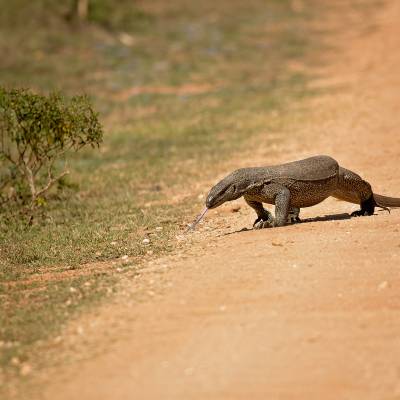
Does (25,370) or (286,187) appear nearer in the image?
(25,370)

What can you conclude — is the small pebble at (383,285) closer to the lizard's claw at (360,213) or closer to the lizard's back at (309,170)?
the lizard's back at (309,170)

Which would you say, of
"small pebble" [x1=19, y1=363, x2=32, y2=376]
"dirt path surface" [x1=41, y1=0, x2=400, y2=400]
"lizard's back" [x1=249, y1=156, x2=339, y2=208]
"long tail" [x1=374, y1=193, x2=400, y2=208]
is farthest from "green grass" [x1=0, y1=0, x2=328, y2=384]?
"long tail" [x1=374, y1=193, x2=400, y2=208]

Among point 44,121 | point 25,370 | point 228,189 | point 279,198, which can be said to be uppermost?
point 44,121

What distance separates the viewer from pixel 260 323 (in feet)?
18.4

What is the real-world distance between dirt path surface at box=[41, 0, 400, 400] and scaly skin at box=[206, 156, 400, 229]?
0.76 feet

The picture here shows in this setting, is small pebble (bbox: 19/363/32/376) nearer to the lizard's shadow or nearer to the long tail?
the lizard's shadow

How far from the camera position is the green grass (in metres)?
7.38

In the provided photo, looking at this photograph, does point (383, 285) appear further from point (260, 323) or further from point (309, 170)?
point (309, 170)

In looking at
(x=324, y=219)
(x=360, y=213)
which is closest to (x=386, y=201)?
(x=360, y=213)

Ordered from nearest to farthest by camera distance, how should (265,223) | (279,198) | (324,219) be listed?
1. (279,198)
2. (265,223)
3. (324,219)

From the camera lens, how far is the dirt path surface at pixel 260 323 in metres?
4.88

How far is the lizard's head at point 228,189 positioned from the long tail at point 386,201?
54.9 inches

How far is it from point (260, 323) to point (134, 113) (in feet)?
41.5

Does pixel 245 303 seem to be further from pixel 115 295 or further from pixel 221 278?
pixel 115 295
